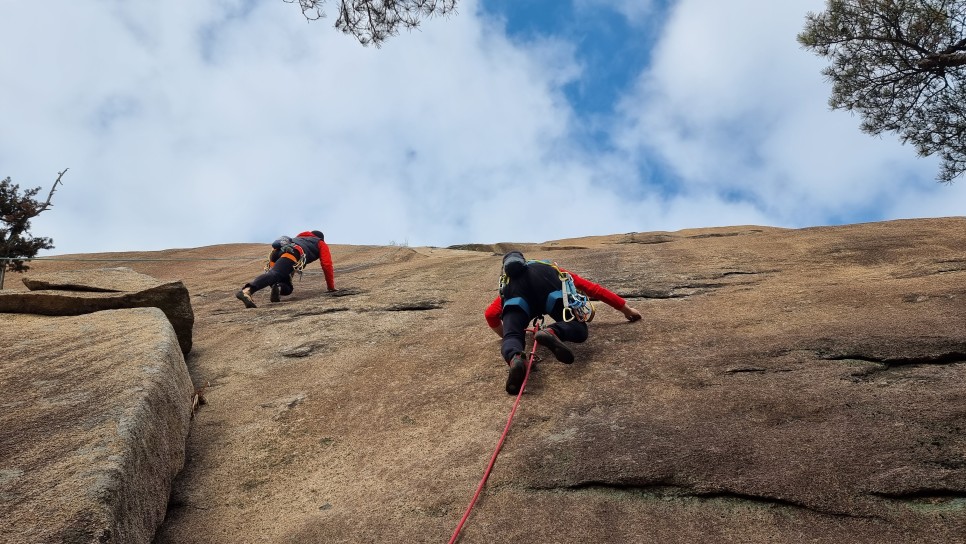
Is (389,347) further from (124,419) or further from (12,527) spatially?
(12,527)

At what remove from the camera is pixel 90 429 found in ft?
12.3

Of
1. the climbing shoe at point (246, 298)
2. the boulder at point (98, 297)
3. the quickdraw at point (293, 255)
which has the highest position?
the quickdraw at point (293, 255)

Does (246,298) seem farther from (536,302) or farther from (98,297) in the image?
(536,302)

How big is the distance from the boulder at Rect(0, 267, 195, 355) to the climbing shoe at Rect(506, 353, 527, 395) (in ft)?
11.4

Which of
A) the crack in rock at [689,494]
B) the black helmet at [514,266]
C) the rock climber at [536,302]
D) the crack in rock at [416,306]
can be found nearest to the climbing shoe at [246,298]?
the crack in rock at [416,306]

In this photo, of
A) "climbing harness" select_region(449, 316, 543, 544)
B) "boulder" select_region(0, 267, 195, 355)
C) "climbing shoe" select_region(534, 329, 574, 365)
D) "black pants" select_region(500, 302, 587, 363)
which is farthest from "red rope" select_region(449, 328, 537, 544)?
"boulder" select_region(0, 267, 195, 355)

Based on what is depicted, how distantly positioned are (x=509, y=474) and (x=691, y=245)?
695cm

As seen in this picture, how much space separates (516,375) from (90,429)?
2603 mm

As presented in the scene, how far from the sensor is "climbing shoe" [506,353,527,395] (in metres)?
4.82

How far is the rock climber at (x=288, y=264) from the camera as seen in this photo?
916cm

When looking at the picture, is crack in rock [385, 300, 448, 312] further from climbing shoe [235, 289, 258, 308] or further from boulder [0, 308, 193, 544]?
boulder [0, 308, 193, 544]

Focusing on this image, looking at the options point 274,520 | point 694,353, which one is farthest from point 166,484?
point 694,353

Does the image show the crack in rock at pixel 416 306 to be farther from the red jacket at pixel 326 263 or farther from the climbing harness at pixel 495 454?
the climbing harness at pixel 495 454

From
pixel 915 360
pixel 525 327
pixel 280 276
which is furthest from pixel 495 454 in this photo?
pixel 280 276
